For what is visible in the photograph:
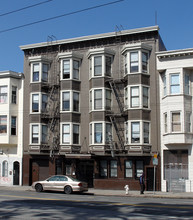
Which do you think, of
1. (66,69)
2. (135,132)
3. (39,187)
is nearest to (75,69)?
(66,69)

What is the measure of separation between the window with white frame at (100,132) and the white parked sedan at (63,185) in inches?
254

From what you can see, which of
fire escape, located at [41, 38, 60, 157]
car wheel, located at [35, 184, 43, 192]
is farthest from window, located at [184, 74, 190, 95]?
car wheel, located at [35, 184, 43, 192]

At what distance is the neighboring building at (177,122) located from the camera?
3000cm

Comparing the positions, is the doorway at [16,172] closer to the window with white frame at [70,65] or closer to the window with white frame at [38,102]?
the window with white frame at [38,102]

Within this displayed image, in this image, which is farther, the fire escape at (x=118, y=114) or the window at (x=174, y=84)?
the fire escape at (x=118, y=114)

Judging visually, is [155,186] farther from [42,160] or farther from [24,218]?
[24,218]

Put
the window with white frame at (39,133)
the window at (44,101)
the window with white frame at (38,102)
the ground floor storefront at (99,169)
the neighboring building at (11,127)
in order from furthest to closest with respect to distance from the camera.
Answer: the neighboring building at (11,127) → the window at (44,101) → the window with white frame at (38,102) → the window with white frame at (39,133) → the ground floor storefront at (99,169)

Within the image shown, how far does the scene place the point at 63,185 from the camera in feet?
89.4

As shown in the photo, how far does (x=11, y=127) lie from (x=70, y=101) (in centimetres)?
704

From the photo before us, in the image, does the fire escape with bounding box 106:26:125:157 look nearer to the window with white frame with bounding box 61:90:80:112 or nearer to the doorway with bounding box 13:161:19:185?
the window with white frame with bounding box 61:90:80:112

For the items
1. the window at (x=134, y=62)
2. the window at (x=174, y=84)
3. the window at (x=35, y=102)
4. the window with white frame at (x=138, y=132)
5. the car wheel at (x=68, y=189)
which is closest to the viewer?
the car wheel at (x=68, y=189)

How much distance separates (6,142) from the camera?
3634 centimetres

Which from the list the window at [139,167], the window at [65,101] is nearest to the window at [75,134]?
the window at [65,101]

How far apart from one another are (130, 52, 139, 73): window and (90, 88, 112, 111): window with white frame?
3.17 metres
